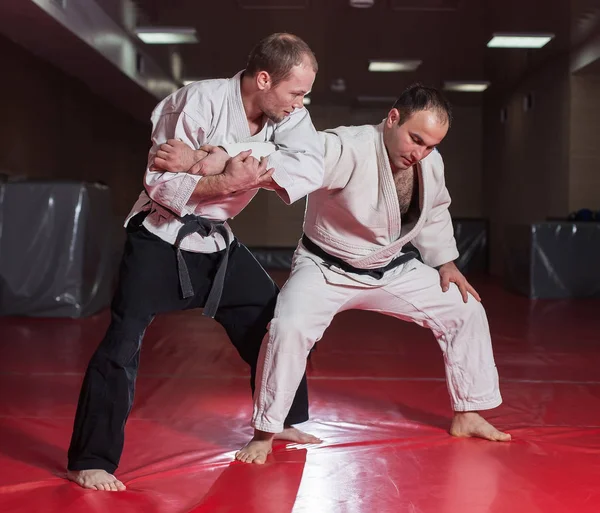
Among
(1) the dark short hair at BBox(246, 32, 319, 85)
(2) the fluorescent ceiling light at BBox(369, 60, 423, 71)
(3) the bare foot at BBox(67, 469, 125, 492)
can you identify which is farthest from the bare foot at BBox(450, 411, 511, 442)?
(2) the fluorescent ceiling light at BBox(369, 60, 423, 71)

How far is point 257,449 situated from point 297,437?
22 centimetres

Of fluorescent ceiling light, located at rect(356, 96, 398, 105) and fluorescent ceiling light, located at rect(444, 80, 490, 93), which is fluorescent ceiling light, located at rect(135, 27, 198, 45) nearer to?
fluorescent ceiling light, located at rect(356, 96, 398, 105)

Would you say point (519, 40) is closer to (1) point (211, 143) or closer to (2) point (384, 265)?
(2) point (384, 265)

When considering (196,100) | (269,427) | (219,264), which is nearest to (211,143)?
(196,100)

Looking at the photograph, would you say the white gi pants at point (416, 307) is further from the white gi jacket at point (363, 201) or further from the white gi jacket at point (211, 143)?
the white gi jacket at point (211, 143)

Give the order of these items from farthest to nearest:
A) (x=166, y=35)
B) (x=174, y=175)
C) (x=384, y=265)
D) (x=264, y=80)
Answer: (x=166, y=35)
(x=384, y=265)
(x=264, y=80)
(x=174, y=175)

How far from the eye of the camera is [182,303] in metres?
2.06

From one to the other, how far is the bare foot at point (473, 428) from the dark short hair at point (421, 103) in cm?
97

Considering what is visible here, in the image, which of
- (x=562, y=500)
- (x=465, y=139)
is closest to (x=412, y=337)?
(x=562, y=500)

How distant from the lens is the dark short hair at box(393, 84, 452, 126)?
220 cm

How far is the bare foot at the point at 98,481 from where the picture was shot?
1929 millimetres

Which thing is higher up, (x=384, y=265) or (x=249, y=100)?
(x=249, y=100)

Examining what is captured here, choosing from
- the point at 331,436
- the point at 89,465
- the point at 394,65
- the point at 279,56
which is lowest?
the point at 331,436

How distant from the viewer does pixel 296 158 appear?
1969 millimetres
